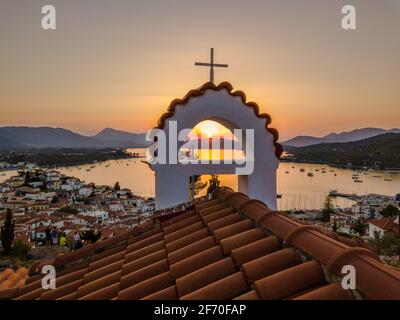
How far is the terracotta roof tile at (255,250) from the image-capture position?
232cm

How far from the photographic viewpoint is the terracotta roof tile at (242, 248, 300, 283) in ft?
6.75

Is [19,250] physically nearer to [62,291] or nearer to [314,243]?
[62,291]

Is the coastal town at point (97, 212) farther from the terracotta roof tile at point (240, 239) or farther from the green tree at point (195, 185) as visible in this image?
the terracotta roof tile at point (240, 239)

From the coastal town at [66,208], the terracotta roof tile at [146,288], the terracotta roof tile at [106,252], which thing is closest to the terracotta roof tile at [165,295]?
the terracotta roof tile at [146,288]

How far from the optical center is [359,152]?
89.8 m

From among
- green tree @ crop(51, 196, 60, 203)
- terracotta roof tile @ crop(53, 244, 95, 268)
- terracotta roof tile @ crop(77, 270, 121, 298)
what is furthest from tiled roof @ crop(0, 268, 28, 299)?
green tree @ crop(51, 196, 60, 203)

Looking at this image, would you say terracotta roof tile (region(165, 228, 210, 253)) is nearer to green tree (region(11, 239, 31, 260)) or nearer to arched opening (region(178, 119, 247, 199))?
arched opening (region(178, 119, 247, 199))

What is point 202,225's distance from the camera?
341 cm

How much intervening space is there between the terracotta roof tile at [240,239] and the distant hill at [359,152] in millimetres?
78958

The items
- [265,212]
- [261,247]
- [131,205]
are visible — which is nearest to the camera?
[261,247]
